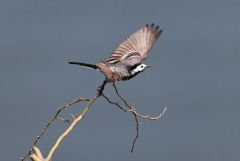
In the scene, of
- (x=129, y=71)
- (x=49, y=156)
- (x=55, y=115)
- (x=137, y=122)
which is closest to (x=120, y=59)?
(x=129, y=71)

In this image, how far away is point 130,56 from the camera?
4.05 m

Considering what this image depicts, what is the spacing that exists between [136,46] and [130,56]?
1.46ft

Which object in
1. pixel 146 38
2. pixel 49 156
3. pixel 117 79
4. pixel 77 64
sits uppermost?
pixel 49 156

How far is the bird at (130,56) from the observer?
300cm

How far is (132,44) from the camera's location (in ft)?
14.6

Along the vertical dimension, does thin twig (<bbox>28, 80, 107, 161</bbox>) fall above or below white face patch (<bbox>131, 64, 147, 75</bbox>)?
above

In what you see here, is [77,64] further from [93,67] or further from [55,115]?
[55,115]

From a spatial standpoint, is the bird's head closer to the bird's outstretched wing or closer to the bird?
the bird

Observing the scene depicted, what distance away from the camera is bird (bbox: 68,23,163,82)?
9.85 ft

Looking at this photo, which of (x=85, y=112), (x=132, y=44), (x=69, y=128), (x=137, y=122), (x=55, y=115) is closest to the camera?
(x=69, y=128)

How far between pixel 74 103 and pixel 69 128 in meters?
0.41

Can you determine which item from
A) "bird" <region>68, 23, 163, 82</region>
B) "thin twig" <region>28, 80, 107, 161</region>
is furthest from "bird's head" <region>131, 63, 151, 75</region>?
"thin twig" <region>28, 80, 107, 161</region>

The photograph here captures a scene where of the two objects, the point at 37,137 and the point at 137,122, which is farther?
the point at 137,122

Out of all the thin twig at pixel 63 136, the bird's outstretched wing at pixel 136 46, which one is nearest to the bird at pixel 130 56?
the bird's outstretched wing at pixel 136 46
